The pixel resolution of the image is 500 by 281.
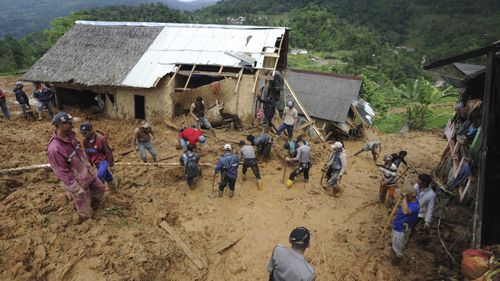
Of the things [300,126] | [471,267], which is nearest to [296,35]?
[300,126]

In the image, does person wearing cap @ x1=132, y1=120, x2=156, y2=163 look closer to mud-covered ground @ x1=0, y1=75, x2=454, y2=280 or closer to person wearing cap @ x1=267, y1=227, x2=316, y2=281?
mud-covered ground @ x1=0, y1=75, x2=454, y2=280

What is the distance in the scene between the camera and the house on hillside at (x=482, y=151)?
17.8 ft

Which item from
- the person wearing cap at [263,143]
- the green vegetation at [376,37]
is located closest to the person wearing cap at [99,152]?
the person wearing cap at [263,143]

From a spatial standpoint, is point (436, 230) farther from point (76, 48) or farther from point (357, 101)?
point (76, 48)

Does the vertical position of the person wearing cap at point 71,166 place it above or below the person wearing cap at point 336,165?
above

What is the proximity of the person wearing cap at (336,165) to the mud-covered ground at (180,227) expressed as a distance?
0.55m

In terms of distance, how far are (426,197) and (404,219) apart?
100 cm

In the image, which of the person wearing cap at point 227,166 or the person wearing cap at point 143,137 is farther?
the person wearing cap at point 143,137

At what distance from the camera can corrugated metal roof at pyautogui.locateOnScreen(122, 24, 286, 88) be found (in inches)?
526

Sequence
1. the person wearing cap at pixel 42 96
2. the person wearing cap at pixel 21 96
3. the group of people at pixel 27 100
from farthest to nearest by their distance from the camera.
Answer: the person wearing cap at pixel 42 96 → the group of people at pixel 27 100 → the person wearing cap at pixel 21 96

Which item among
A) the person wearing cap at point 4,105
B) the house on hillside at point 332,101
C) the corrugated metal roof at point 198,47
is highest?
the corrugated metal roof at point 198,47

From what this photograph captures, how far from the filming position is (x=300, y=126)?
47.1 ft

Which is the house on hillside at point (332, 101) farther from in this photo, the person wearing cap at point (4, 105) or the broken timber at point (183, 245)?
the broken timber at point (183, 245)

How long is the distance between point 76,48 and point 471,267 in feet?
55.8
